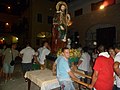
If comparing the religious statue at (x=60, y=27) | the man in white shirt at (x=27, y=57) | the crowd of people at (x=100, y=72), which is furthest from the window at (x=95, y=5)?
the crowd of people at (x=100, y=72)

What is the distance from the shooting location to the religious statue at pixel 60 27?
7816 millimetres

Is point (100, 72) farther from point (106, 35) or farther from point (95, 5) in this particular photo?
point (95, 5)

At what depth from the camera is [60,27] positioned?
7.83 m

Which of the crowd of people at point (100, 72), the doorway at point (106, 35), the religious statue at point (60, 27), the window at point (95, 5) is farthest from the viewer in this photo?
the window at point (95, 5)

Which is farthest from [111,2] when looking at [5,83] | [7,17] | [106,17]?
[7,17]

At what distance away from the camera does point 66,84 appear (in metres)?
4.58

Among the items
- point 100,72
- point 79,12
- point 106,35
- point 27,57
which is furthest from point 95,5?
point 100,72

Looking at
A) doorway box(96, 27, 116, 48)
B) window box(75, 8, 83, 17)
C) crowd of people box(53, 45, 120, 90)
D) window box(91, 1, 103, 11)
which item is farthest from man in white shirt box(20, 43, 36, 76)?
window box(75, 8, 83, 17)

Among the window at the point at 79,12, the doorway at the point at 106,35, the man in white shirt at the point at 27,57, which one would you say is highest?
the window at the point at 79,12

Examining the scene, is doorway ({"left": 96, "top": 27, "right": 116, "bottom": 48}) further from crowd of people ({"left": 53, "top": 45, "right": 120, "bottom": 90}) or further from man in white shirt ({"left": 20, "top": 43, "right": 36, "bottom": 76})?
crowd of people ({"left": 53, "top": 45, "right": 120, "bottom": 90})

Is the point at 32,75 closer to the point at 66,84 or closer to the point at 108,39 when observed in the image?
the point at 66,84

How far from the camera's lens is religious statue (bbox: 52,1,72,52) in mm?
7816

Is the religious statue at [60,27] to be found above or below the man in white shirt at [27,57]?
above

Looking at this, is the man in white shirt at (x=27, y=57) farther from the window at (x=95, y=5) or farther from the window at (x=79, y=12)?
the window at (x=79, y=12)
